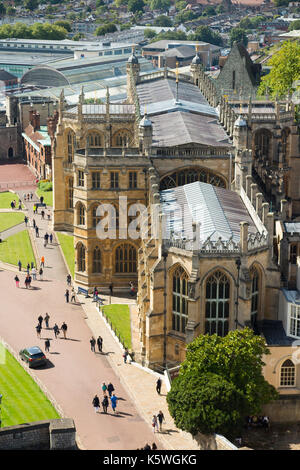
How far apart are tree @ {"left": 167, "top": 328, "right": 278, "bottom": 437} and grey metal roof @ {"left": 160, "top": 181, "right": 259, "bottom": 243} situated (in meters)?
8.50

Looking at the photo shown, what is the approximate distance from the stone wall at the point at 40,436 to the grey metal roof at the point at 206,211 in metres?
19.3

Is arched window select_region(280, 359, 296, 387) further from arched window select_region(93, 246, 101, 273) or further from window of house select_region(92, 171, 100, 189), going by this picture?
window of house select_region(92, 171, 100, 189)

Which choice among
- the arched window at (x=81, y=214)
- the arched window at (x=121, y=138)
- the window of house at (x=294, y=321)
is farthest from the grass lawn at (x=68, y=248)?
the window of house at (x=294, y=321)

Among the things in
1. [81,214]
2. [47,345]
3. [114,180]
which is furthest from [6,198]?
[47,345]

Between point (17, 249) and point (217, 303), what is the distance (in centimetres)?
A: 3845

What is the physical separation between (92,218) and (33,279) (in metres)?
9.84

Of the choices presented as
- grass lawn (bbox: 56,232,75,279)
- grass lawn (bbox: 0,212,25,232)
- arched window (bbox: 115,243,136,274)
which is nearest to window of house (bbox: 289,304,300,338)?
arched window (bbox: 115,243,136,274)

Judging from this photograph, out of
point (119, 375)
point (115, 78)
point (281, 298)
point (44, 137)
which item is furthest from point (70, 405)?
point (115, 78)

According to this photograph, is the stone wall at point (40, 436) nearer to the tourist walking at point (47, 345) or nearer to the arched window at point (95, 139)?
the tourist walking at point (47, 345)

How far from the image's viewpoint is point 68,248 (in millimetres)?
98812

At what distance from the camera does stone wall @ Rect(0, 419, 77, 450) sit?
50844 millimetres

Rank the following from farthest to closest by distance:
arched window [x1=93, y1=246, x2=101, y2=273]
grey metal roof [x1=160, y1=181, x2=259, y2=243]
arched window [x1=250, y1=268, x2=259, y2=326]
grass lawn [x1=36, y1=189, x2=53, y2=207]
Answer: grass lawn [x1=36, y1=189, x2=53, y2=207], arched window [x1=93, y1=246, x2=101, y2=273], grey metal roof [x1=160, y1=181, x2=259, y2=243], arched window [x1=250, y1=268, x2=259, y2=326]

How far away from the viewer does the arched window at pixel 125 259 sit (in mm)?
85750

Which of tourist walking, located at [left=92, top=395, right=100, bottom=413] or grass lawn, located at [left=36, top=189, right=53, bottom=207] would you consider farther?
grass lawn, located at [left=36, top=189, right=53, bottom=207]
